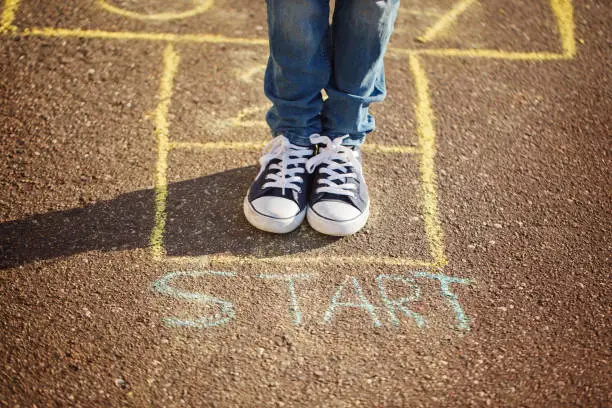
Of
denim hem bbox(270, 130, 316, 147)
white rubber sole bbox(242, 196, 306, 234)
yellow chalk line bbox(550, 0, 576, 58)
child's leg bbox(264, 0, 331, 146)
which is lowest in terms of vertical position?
white rubber sole bbox(242, 196, 306, 234)

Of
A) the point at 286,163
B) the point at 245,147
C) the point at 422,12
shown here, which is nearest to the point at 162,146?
the point at 245,147

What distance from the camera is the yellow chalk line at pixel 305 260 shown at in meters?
2.73

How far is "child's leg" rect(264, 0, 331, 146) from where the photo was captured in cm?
243

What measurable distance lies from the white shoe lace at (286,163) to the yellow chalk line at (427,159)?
64 centimetres

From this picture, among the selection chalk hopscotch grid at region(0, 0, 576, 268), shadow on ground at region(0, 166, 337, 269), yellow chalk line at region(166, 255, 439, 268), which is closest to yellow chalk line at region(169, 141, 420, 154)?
chalk hopscotch grid at region(0, 0, 576, 268)

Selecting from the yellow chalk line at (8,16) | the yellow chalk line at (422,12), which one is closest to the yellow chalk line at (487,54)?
the yellow chalk line at (422,12)

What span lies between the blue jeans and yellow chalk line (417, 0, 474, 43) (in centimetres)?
145

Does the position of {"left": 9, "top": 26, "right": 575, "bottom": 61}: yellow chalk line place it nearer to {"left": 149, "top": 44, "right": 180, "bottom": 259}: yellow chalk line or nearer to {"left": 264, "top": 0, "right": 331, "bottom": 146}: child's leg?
{"left": 149, "top": 44, "right": 180, "bottom": 259}: yellow chalk line

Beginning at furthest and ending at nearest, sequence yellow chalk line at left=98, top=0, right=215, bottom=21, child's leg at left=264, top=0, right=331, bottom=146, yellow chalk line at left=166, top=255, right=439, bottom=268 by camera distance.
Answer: yellow chalk line at left=98, top=0, right=215, bottom=21 → yellow chalk line at left=166, top=255, right=439, bottom=268 → child's leg at left=264, top=0, right=331, bottom=146

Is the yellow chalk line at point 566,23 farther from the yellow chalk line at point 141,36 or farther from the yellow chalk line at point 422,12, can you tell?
the yellow chalk line at point 141,36

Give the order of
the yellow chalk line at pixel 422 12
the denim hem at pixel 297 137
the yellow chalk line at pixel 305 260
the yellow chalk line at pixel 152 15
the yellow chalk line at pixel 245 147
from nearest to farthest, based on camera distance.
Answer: the yellow chalk line at pixel 305 260 < the denim hem at pixel 297 137 < the yellow chalk line at pixel 245 147 < the yellow chalk line at pixel 152 15 < the yellow chalk line at pixel 422 12

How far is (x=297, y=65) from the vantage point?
255cm

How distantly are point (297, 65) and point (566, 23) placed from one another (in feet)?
8.59

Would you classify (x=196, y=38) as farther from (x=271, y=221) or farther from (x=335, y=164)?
(x=271, y=221)
